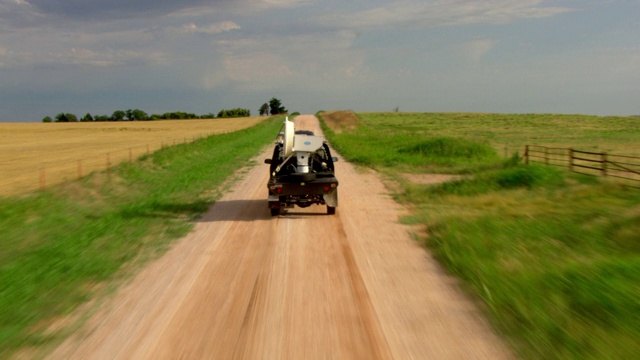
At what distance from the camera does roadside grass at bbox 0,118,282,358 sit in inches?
289

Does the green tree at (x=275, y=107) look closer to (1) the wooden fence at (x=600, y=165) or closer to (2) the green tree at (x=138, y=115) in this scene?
(2) the green tree at (x=138, y=115)

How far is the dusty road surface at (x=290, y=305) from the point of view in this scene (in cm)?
610

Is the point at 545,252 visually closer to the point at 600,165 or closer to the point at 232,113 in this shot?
the point at 600,165

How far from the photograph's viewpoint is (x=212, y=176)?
24.4 metres

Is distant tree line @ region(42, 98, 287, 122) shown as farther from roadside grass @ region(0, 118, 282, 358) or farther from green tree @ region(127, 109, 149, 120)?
roadside grass @ region(0, 118, 282, 358)

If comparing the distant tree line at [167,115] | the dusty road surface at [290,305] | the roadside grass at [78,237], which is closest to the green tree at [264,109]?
the distant tree line at [167,115]

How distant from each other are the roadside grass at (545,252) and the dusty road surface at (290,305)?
0.45 m

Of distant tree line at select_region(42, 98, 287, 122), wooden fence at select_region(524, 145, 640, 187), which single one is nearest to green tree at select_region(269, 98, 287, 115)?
distant tree line at select_region(42, 98, 287, 122)

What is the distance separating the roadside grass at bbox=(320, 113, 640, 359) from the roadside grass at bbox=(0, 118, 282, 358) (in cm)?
519

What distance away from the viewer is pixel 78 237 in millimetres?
11867

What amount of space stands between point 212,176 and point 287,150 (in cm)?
966

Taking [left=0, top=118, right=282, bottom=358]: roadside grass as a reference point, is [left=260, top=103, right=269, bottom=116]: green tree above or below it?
above

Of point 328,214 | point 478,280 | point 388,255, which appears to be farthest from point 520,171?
point 478,280

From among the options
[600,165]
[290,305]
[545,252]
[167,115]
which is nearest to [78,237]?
[290,305]
